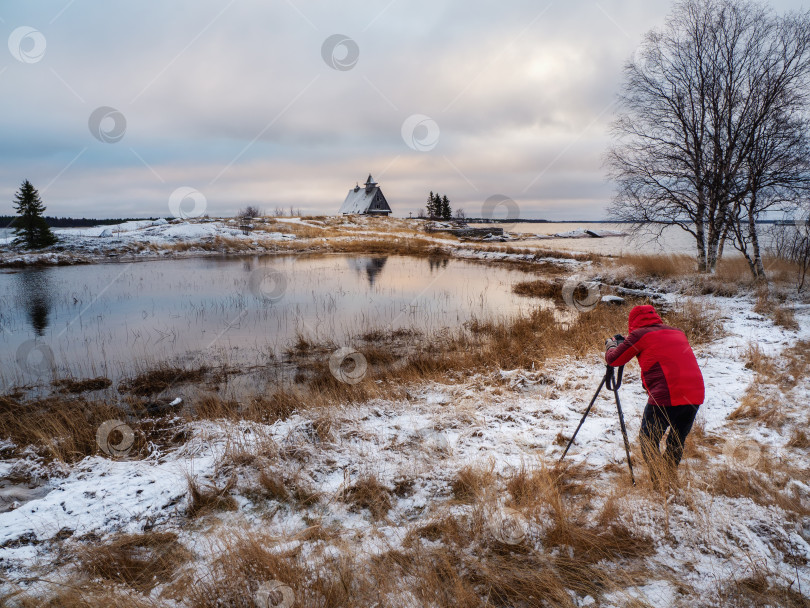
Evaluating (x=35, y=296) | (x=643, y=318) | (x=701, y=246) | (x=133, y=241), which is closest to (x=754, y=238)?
(x=701, y=246)

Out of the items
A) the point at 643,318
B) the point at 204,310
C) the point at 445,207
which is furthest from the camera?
the point at 445,207

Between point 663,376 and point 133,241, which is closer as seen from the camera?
point 663,376

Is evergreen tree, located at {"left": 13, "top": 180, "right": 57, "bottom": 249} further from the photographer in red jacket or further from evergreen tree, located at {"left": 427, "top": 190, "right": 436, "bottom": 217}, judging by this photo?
evergreen tree, located at {"left": 427, "top": 190, "right": 436, "bottom": 217}

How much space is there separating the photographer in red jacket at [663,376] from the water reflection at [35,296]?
15.3m

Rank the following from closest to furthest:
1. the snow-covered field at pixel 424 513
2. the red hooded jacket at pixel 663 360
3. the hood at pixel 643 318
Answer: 1. the snow-covered field at pixel 424 513
2. the red hooded jacket at pixel 663 360
3. the hood at pixel 643 318

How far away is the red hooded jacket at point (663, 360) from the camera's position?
12.2 ft

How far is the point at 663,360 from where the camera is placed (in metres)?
3.81

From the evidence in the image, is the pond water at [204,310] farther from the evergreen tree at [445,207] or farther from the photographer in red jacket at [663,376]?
the evergreen tree at [445,207]

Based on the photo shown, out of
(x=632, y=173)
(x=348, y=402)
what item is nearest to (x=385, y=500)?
(x=348, y=402)

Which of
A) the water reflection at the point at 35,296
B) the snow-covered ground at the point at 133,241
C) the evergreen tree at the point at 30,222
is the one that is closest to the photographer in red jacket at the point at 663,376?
the water reflection at the point at 35,296

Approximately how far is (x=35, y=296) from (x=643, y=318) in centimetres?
2303

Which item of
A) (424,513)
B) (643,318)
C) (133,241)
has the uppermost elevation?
(133,241)

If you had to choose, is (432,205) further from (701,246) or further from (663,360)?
(663,360)

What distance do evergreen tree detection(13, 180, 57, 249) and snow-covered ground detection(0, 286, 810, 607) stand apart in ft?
138
